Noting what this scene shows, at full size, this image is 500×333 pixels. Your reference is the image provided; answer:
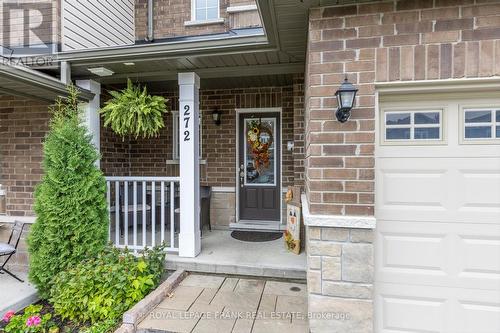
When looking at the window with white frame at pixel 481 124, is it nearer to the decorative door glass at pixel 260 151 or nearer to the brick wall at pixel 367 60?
the brick wall at pixel 367 60

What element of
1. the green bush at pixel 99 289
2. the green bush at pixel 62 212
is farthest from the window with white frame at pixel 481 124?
the green bush at pixel 62 212

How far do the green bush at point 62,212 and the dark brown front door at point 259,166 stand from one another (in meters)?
2.61

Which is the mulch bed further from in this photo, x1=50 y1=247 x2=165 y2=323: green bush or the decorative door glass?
the decorative door glass

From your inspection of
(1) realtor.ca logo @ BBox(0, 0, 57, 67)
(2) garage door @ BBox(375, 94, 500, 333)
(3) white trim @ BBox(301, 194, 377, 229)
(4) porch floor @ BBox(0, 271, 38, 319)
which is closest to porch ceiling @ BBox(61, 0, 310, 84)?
(1) realtor.ca logo @ BBox(0, 0, 57, 67)

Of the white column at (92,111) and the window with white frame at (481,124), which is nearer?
the window with white frame at (481,124)

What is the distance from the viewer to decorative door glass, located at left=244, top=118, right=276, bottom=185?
5141 mm

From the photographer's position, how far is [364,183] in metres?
2.17

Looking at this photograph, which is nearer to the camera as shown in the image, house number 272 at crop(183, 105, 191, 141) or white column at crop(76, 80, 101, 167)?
house number 272 at crop(183, 105, 191, 141)

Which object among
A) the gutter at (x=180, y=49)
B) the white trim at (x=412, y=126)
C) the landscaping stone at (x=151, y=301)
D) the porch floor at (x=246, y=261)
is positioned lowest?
the landscaping stone at (x=151, y=301)

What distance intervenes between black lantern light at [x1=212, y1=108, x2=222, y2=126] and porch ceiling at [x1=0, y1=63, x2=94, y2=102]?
6.56 feet

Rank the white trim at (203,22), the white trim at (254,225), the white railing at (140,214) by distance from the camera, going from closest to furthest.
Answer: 1. the white railing at (140,214)
2. the white trim at (254,225)
3. the white trim at (203,22)

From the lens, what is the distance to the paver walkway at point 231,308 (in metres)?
2.47

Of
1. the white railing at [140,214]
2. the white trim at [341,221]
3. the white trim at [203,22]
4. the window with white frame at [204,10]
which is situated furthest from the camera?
the window with white frame at [204,10]

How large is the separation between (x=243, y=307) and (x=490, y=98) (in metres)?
2.68
